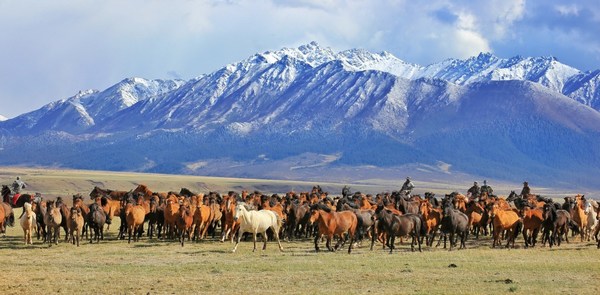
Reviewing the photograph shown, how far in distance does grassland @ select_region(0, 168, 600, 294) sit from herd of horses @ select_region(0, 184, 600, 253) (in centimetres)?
71

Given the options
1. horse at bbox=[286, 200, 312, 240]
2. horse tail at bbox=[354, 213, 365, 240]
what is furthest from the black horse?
horse tail at bbox=[354, 213, 365, 240]

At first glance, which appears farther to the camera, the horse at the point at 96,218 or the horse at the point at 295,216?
the horse at the point at 295,216

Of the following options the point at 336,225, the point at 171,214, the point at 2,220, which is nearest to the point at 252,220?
the point at 336,225

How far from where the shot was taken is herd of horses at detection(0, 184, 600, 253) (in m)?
30.3

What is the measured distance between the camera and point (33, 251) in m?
29.6

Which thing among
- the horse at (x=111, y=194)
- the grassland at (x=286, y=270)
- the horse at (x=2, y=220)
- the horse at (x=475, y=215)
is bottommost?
the grassland at (x=286, y=270)

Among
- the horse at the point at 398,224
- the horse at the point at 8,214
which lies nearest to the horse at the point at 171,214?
the horse at the point at 8,214

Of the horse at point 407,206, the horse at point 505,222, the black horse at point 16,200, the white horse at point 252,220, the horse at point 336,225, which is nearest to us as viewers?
the horse at point 336,225

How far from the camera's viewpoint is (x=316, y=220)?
1249 inches

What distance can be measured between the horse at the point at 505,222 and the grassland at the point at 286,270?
2.70 ft

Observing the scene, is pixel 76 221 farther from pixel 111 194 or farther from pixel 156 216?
pixel 111 194

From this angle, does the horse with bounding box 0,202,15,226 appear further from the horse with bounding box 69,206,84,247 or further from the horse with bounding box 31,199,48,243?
the horse with bounding box 69,206,84,247

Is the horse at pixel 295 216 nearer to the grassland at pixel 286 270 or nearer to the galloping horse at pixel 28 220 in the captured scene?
the grassland at pixel 286 270

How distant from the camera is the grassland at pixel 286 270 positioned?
2128cm
